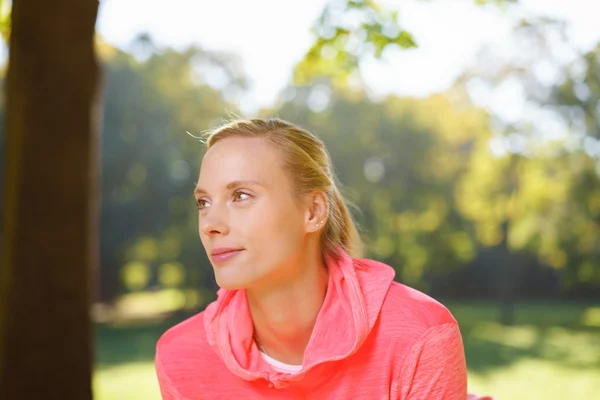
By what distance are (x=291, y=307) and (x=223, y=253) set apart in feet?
1.07

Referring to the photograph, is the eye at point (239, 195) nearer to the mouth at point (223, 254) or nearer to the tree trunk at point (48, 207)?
the mouth at point (223, 254)

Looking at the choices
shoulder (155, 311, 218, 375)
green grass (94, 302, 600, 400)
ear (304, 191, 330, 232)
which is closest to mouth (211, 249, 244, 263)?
ear (304, 191, 330, 232)

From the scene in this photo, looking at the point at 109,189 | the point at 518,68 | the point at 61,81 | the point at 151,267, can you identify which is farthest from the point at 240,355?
the point at 151,267

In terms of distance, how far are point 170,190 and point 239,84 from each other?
4321 millimetres

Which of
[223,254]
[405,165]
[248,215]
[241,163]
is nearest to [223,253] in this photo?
[223,254]

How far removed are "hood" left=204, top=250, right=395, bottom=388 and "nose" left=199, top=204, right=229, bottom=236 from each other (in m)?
0.40

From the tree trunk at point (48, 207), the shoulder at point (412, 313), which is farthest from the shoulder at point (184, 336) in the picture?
the tree trunk at point (48, 207)

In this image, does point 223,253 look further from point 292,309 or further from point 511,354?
point 511,354

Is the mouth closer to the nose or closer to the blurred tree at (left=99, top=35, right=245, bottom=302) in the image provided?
the nose

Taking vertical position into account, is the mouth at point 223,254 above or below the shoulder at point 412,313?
above

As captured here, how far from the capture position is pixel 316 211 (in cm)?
244

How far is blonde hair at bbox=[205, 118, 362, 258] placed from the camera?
239cm

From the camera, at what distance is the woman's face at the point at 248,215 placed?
7.36ft

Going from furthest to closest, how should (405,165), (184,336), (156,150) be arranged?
1. (405,165)
2. (156,150)
3. (184,336)
